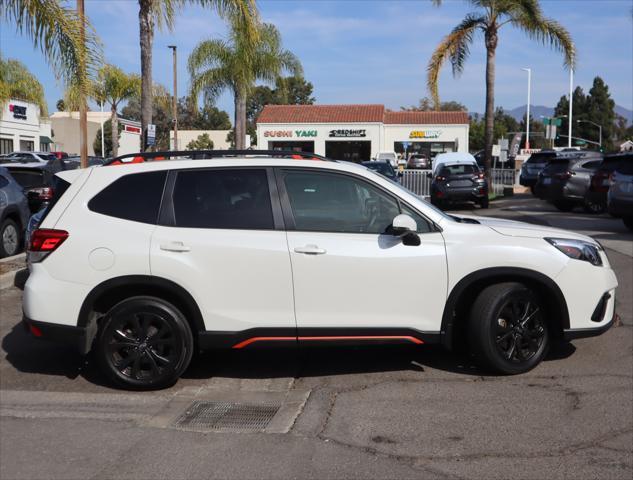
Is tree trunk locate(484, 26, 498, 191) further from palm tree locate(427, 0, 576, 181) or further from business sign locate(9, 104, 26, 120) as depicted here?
business sign locate(9, 104, 26, 120)

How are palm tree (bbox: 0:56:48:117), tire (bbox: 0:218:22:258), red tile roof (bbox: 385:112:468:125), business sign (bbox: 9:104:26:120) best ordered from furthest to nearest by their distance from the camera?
red tile roof (bbox: 385:112:468:125)
business sign (bbox: 9:104:26:120)
palm tree (bbox: 0:56:48:117)
tire (bbox: 0:218:22:258)

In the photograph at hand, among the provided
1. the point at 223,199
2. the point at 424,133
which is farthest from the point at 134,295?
the point at 424,133

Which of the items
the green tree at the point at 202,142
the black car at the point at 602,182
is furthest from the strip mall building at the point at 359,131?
the black car at the point at 602,182

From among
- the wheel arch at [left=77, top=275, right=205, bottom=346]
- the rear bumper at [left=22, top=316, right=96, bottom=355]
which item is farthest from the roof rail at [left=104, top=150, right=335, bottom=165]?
the rear bumper at [left=22, top=316, right=96, bottom=355]

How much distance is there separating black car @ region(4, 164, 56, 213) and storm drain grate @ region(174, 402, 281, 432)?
877cm

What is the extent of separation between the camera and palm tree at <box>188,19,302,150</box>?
1122 inches

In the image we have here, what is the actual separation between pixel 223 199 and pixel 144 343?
1276mm

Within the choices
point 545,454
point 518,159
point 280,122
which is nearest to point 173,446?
point 545,454

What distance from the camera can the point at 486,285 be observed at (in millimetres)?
5602

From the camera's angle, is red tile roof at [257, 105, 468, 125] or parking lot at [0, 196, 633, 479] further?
red tile roof at [257, 105, 468, 125]

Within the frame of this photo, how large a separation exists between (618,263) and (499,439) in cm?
707

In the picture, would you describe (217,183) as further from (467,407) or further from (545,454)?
(545,454)

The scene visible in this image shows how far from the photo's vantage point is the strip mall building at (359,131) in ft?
182

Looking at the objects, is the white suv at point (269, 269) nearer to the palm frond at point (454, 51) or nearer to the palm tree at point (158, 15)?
the palm tree at point (158, 15)
